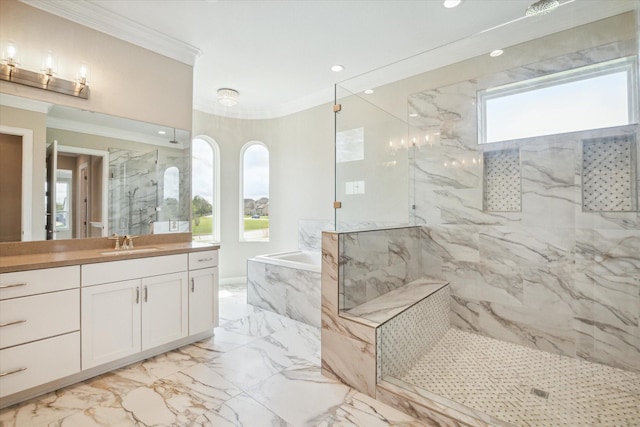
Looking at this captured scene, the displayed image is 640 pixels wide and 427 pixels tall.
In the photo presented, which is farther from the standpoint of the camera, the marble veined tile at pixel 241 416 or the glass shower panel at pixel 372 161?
the glass shower panel at pixel 372 161

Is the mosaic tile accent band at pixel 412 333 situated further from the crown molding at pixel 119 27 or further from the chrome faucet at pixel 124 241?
the crown molding at pixel 119 27

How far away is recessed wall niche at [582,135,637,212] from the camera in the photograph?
6.64 feet

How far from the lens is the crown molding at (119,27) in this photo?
2199mm

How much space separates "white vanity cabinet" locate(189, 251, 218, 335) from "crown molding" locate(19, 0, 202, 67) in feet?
6.44

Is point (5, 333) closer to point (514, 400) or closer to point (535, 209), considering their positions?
point (514, 400)

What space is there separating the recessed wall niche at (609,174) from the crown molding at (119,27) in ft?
11.7

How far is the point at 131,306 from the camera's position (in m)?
2.14

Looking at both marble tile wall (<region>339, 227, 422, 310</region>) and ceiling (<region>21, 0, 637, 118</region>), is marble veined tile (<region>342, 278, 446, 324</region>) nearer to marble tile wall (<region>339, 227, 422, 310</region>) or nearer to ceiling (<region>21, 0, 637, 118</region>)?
marble tile wall (<region>339, 227, 422, 310</region>)

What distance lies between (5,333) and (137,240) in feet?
3.66

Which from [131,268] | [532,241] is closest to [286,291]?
[131,268]

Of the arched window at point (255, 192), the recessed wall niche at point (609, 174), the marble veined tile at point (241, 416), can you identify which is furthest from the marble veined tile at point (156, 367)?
the recessed wall niche at point (609, 174)

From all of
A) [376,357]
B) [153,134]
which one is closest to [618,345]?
[376,357]

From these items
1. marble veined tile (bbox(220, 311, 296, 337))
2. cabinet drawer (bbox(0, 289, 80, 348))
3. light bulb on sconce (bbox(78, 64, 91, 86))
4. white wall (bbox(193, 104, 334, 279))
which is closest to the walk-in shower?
marble veined tile (bbox(220, 311, 296, 337))

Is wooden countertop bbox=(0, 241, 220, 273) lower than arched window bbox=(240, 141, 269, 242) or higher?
lower
